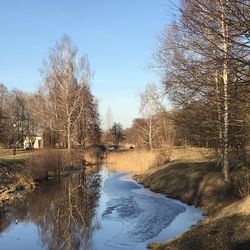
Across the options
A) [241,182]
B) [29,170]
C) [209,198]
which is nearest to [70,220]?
[209,198]

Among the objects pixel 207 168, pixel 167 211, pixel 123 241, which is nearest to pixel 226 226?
pixel 123 241

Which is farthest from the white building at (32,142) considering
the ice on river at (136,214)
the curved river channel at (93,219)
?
the ice on river at (136,214)

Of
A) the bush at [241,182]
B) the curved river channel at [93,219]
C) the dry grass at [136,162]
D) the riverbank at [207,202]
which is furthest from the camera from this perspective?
the dry grass at [136,162]

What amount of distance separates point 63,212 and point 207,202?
5907 millimetres

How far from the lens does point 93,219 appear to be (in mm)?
18062

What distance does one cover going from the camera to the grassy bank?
1065 cm

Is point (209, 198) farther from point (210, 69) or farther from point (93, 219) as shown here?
point (210, 69)

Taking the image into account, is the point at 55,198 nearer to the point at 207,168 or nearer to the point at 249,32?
the point at 207,168

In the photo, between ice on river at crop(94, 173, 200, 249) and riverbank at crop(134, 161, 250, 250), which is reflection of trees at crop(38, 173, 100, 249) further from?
riverbank at crop(134, 161, 250, 250)

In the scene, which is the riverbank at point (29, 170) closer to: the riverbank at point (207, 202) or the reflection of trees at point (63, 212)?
the reflection of trees at point (63, 212)

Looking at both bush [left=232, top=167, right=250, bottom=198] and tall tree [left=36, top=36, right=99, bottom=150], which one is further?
tall tree [left=36, top=36, right=99, bottom=150]

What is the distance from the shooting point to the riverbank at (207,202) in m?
10.6

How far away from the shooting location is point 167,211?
62.2 feet

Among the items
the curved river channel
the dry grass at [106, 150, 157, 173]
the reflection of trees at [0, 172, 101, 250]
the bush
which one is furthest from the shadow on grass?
the dry grass at [106, 150, 157, 173]
